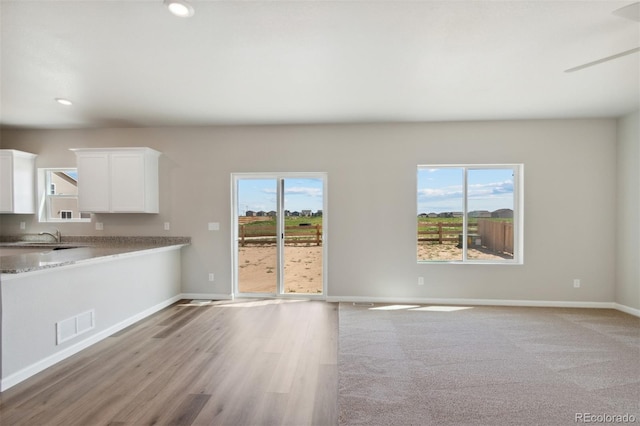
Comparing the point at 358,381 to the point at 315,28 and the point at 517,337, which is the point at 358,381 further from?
the point at 315,28

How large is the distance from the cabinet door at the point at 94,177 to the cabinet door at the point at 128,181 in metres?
0.10

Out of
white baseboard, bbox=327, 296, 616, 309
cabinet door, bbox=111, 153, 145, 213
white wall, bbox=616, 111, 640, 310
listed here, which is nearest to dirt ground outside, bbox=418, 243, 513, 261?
white baseboard, bbox=327, 296, 616, 309

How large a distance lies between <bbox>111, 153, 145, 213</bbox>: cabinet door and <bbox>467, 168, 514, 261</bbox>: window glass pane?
4821 mm

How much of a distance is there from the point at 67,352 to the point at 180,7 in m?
3.08

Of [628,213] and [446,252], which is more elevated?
[628,213]

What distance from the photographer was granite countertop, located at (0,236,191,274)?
2398 mm

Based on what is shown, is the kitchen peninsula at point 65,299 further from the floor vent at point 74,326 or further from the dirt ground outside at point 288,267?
the dirt ground outside at point 288,267

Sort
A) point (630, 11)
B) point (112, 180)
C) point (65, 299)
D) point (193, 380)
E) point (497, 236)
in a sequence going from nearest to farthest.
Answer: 1. point (630, 11)
2. point (193, 380)
3. point (65, 299)
4. point (112, 180)
5. point (497, 236)

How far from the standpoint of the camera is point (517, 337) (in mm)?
3127

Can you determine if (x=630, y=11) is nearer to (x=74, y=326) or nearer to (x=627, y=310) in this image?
(x=627, y=310)

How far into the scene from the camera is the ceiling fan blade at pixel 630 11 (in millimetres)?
1729

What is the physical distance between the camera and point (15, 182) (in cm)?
440

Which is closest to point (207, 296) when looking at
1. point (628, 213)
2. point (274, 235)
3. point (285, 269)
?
point (285, 269)
